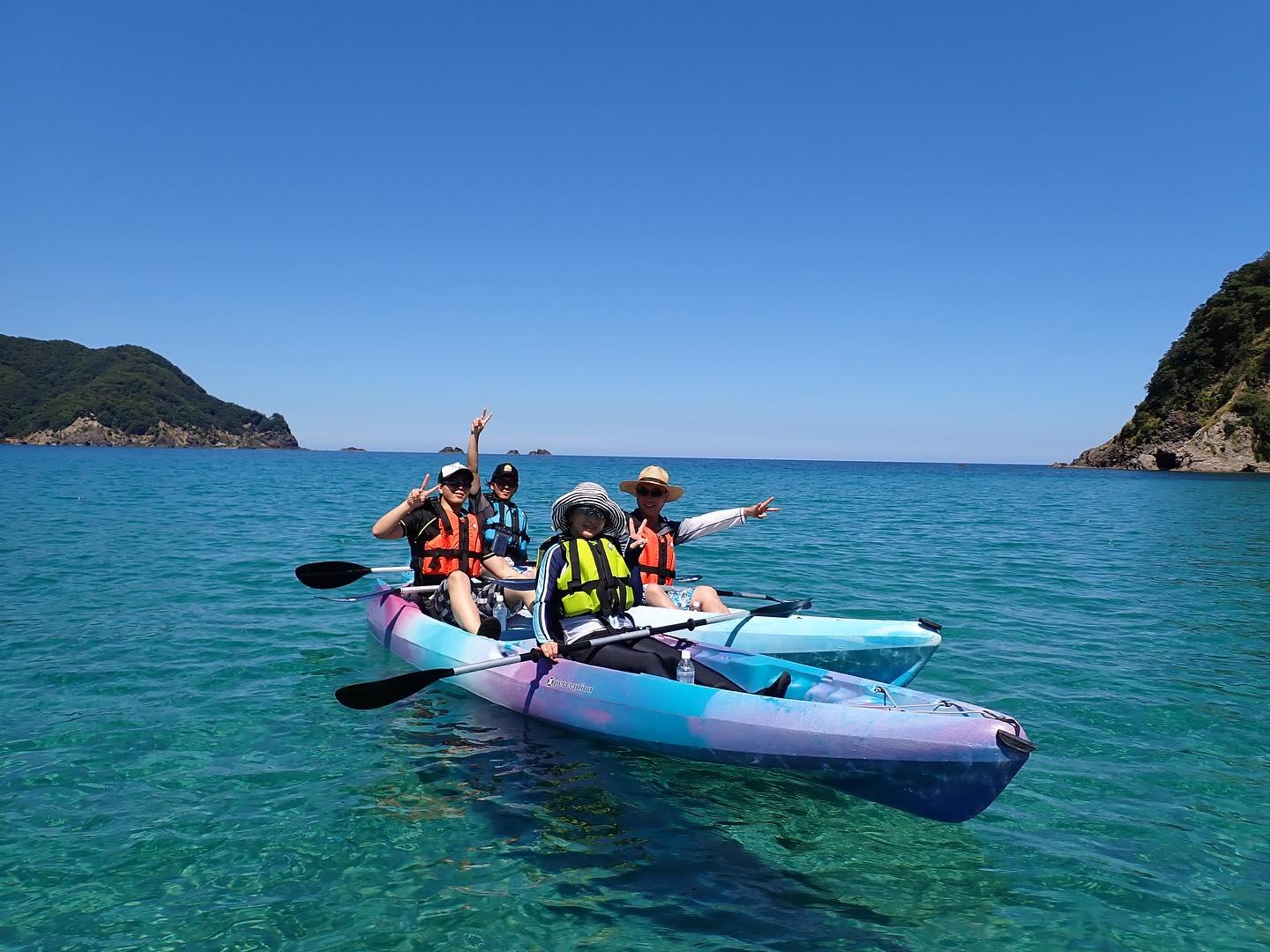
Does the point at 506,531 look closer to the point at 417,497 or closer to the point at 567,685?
the point at 417,497

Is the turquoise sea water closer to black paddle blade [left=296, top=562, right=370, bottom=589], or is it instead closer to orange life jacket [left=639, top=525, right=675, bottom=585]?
black paddle blade [left=296, top=562, right=370, bottom=589]

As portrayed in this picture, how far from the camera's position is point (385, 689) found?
6.16 meters

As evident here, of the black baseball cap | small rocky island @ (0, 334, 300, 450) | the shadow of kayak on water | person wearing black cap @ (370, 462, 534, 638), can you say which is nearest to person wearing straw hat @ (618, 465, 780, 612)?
person wearing black cap @ (370, 462, 534, 638)

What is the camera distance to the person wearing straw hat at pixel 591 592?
6.15 metres

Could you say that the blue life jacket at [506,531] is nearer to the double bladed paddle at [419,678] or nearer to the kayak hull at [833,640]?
the kayak hull at [833,640]

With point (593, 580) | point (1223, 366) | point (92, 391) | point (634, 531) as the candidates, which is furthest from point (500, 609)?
point (92, 391)

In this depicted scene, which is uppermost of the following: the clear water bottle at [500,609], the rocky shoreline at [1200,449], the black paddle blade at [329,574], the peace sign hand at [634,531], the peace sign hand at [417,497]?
the rocky shoreline at [1200,449]

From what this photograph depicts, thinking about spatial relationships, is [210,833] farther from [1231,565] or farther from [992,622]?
[1231,565]

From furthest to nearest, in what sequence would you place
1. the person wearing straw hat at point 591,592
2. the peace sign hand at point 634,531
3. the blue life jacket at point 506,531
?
the blue life jacket at point 506,531 < the peace sign hand at point 634,531 < the person wearing straw hat at point 591,592

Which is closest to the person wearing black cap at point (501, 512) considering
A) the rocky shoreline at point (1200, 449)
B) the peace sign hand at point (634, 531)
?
the peace sign hand at point (634, 531)

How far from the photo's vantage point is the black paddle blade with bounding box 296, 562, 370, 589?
31.4 feet

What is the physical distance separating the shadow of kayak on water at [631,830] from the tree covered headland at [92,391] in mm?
176674

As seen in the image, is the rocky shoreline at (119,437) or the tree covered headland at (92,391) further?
the tree covered headland at (92,391)

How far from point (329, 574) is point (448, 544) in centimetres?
227
